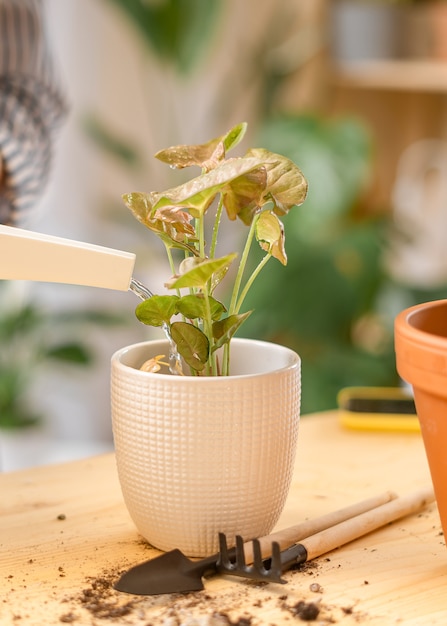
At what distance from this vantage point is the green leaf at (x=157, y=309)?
65 centimetres

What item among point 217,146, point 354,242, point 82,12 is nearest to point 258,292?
point 354,242

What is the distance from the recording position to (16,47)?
1128 millimetres

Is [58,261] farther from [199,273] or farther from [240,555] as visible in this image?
[240,555]

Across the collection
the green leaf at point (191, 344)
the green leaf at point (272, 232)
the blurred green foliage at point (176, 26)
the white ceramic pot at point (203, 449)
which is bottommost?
the white ceramic pot at point (203, 449)

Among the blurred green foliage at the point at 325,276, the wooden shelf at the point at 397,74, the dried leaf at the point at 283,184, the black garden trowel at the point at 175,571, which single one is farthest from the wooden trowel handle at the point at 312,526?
the wooden shelf at the point at 397,74

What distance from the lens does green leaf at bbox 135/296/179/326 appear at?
647 mm

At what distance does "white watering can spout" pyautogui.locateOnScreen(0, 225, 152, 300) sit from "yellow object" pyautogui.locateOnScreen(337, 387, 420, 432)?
44 cm

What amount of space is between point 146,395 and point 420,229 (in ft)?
7.44

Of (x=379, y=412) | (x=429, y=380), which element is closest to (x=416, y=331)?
(x=429, y=380)

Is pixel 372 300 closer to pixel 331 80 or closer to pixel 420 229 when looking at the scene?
pixel 420 229

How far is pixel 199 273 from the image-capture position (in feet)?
1.96

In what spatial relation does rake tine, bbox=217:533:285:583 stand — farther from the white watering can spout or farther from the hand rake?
the white watering can spout

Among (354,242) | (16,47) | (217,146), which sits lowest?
(354,242)

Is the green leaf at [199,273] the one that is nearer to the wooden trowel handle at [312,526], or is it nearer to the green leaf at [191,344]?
the green leaf at [191,344]
